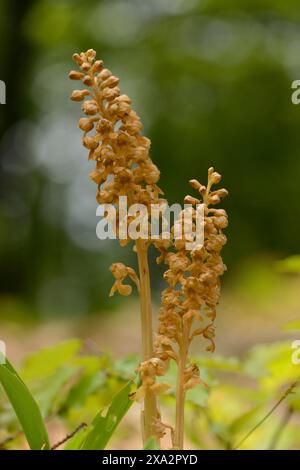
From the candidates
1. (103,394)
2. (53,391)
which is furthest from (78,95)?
(103,394)

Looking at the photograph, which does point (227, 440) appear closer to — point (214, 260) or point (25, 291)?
point (214, 260)

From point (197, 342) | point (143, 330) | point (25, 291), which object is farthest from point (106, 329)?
point (143, 330)

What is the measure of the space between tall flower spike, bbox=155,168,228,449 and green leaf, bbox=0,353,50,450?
0.09 meters

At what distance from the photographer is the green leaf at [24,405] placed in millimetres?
460

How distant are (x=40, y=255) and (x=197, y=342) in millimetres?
2954

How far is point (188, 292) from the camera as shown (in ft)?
1.53

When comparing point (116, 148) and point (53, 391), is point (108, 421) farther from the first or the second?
point (53, 391)

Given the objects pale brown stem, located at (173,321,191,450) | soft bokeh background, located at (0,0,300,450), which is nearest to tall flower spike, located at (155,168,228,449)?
pale brown stem, located at (173,321,191,450)

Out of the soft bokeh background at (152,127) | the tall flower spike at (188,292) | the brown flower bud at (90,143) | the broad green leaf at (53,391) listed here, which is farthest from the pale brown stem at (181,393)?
the soft bokeh background at (152,127)

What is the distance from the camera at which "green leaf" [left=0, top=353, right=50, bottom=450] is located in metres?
0.46

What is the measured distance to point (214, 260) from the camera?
0.47 meters

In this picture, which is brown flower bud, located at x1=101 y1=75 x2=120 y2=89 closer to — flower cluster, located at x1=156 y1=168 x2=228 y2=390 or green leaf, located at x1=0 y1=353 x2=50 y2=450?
flower cluster, located at x1=156 y1=168 x2=228 y2=390

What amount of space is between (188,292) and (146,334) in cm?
4

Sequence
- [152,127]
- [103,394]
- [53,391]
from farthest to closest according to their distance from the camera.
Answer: [152,127]
[103,394]
[53,391]
